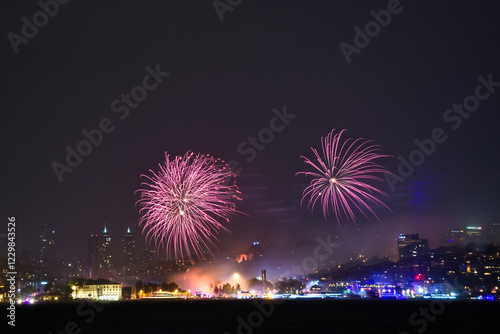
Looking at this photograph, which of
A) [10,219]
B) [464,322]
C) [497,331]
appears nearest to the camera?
[10,219]

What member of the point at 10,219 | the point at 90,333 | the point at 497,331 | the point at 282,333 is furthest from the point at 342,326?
the point at 10,219

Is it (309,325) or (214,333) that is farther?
(309,325)

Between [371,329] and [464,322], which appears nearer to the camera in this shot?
[371,329]

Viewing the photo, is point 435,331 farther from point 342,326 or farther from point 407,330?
point 342,326

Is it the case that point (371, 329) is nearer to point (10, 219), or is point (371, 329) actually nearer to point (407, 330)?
point (407, 330)

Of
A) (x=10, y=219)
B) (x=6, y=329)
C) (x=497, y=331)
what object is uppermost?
(x=10, y=219)

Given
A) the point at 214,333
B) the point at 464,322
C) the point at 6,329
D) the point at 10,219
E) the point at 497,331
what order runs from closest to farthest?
the point at 10,219 < the point at 214,333 < the point at 497,331 < the point at 6,329 < the point at 464,322

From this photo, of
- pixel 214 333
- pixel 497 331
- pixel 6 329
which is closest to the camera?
pixel 214 333

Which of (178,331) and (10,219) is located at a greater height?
(10,219)

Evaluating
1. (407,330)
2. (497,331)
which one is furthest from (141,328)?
(497,331)
